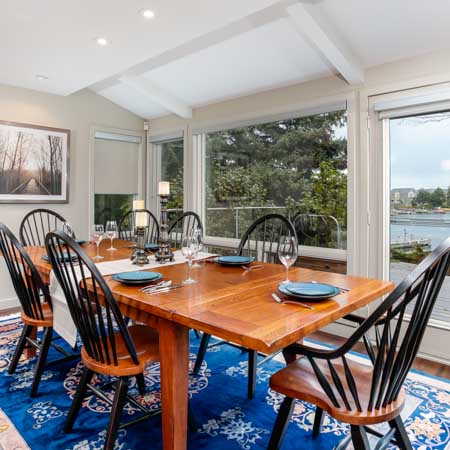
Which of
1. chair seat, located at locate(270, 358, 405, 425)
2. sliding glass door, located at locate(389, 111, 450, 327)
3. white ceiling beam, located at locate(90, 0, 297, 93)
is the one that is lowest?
chair seat, located at locate(270, 358, 405, 425)

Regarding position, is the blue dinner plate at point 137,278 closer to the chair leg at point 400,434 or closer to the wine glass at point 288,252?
the wine glass at point 288,252

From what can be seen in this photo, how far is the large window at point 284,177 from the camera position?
3400 mm

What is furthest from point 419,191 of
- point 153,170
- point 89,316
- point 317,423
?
point 153,170

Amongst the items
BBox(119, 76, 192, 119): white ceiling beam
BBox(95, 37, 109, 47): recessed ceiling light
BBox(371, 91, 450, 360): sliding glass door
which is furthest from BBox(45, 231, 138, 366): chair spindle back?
BBox(119, 76, 192, 119): white ceiling beam

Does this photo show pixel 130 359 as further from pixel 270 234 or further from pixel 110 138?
pixel 110 138

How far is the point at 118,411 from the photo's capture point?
64.8 inches

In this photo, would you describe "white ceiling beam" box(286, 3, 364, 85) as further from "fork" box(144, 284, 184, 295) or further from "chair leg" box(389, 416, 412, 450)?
"chair leg" box(389, 416, 412, 450)

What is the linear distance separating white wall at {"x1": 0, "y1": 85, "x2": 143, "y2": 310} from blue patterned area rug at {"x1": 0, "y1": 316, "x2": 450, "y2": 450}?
1917mm

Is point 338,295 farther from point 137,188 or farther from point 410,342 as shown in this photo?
point 137,188

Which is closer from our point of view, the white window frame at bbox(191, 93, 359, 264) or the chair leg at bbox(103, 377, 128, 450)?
the chair leg at bbox(103, 377, 128, 450)

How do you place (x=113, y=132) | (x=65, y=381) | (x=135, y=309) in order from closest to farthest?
1. (x=135, y=309)
2. (x=65, y=381)
3. (x=113, y=132)

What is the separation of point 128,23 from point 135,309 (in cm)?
206

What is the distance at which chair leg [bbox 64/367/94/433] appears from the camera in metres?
1.86

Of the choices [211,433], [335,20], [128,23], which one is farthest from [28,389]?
[335,20]
